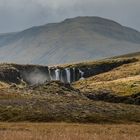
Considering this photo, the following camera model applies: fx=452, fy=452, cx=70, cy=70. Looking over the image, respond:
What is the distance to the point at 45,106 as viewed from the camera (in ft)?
361

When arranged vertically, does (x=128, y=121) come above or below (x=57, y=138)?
below

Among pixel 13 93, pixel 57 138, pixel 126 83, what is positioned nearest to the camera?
pixel 57 138

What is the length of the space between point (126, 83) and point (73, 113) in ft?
293

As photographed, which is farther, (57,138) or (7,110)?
(7,110)

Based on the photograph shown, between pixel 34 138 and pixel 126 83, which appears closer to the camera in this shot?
pixel 34 138

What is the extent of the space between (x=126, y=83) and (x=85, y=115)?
292 feet

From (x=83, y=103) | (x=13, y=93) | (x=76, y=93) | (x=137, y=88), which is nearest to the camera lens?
(x=83, y=103)

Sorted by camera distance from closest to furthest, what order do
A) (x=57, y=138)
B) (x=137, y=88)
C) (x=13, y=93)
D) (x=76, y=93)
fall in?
(x=57, y=138) < (x=13, y=93) < (x=76, y=93) < (x=137, y=88)

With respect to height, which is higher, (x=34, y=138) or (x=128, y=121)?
(x=34, y=138)

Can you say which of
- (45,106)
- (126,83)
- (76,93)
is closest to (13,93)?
(76,93)

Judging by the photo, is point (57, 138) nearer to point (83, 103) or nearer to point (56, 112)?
point (56, 112)

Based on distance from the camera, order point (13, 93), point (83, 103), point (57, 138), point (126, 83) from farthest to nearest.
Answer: point (126, 83), point (13, 93), point (83, 103), point (57, 138)

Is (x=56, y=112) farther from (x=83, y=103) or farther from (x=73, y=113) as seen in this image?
(x=83, y=103)

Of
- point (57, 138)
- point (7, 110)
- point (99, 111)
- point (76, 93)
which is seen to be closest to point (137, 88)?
point (76, 93)
